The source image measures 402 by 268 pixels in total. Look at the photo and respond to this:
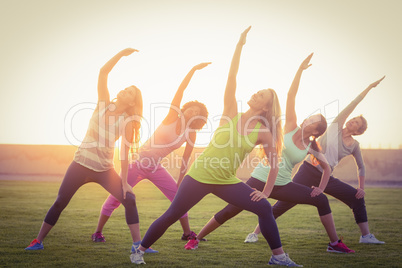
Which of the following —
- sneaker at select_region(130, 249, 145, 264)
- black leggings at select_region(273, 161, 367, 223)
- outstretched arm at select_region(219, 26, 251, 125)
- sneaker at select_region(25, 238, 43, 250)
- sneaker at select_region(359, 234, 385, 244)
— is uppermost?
outstretched arm at select_region(219, 26, 251, 125)

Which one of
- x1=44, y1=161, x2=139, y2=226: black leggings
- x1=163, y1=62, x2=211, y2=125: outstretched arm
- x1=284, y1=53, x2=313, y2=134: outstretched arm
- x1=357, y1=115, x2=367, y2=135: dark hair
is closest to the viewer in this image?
x1=44, y1=161, x2=139, y2=226: black leggings

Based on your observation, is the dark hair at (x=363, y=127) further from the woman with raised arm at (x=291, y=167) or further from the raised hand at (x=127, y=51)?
the raised hand at (x=127, y=51)

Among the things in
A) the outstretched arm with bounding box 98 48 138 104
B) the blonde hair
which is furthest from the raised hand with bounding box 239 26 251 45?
the outstretched arm with bounding box 98 48 138 104

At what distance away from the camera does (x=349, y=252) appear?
239 inches

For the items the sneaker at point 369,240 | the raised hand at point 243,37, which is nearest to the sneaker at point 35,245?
the raised hand at point 243,37

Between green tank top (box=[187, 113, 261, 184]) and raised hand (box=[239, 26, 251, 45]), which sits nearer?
green tank top (box=[187, 113, 261, 184])

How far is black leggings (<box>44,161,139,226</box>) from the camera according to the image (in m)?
5.48

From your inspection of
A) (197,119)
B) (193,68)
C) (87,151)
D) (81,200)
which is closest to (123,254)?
(87,151)

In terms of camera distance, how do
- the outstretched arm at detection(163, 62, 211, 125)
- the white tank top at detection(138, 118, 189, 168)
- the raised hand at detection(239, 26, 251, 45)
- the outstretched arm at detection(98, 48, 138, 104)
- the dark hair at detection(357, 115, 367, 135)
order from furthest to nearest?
the dark hair at detection(357, 115, 367, 135)
the white tank top at detection(138, 118, 189, 168)
the outstretched arm at detection(163, 62, 211, 125)
the outstretched arm at detection(98, 48, 138, 104)
the raised hand at detection(239, 26, 251, 45)

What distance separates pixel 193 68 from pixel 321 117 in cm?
182

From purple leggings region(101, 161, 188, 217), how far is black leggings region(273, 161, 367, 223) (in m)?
1.59

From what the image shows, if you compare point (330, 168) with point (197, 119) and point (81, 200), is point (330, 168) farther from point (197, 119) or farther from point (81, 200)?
point (81, 200)

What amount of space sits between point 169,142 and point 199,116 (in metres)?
0.58

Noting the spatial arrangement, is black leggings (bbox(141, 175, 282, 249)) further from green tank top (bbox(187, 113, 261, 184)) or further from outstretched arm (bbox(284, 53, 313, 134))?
outstretched arm (bbox(284, 53, 313, 134))
